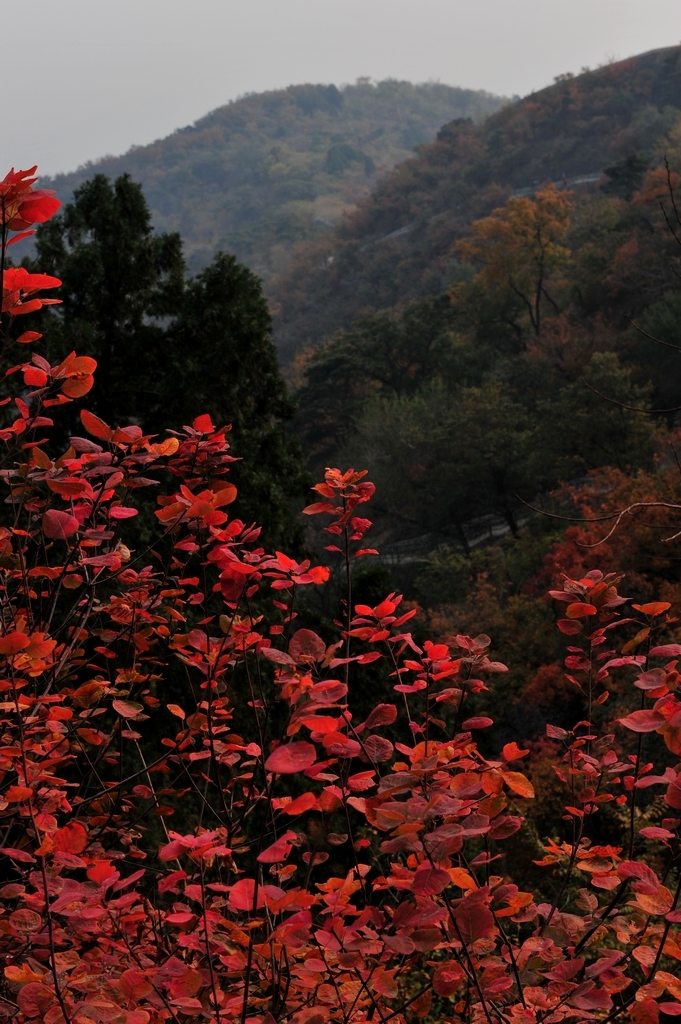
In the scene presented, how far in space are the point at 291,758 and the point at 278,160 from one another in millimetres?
110552

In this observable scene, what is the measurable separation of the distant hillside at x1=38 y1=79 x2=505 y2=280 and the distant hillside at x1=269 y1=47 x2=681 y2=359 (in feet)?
56.3

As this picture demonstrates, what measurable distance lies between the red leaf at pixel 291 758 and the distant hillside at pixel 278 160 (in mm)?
72131

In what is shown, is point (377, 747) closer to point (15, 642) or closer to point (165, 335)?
point (15, 642)

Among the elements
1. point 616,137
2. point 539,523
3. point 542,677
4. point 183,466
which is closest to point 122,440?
point 183,466

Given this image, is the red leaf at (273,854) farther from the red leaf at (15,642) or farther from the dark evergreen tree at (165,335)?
the dark evergreen tree at (165,335)

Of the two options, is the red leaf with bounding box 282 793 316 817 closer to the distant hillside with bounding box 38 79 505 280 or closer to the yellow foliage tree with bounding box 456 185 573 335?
the yellow foliage tree with bounding box 456 185 573 335

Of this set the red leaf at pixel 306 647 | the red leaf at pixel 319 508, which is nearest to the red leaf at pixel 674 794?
the red leaf at pixel 306 647

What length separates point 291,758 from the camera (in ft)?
3.00

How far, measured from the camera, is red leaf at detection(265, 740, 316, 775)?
2.93ft

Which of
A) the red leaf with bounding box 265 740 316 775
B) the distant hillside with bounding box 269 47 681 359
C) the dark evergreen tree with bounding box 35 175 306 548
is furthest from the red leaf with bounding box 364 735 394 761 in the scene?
the distant hillside with bounding box 269 47 681 359

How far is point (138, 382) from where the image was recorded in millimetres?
7336

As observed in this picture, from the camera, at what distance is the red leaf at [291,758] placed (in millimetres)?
893

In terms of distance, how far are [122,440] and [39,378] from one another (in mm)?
209

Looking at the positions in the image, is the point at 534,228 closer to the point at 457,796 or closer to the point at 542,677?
the point at 542,677
